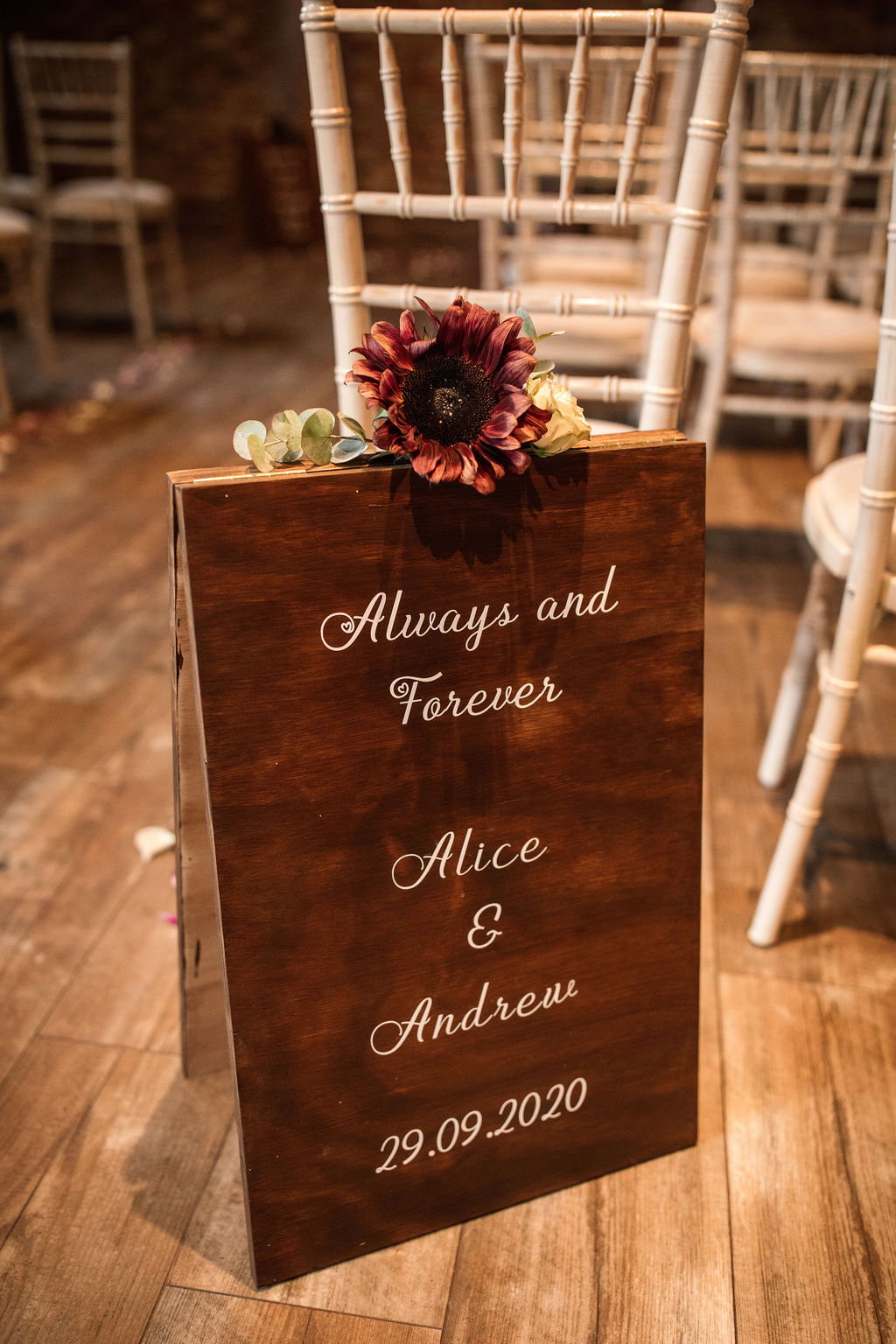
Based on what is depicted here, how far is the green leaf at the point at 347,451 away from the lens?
2.42 feet

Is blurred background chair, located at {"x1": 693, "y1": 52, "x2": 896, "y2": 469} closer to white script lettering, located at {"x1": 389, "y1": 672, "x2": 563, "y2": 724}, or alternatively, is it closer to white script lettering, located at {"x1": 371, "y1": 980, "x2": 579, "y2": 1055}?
white script lettering, located at {"x1": 389, "y1": 672, "x2": 563, "y2": 724}

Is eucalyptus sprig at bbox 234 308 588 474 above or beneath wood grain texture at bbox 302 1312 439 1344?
above

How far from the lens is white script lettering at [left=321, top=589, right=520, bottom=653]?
2.49 feet

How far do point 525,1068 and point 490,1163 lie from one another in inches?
4.2

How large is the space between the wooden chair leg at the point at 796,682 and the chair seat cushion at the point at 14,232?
112 inches

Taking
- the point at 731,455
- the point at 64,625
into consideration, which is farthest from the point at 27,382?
the point at 731,455

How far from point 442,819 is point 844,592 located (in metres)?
0.62

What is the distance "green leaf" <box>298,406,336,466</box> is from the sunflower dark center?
0.06m

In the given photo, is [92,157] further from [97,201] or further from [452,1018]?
[452,1018]

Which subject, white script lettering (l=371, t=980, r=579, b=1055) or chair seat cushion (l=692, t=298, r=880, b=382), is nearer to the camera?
white script lettering (l=371, t=980, r=579, b=1055)

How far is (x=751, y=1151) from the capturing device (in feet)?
3.45

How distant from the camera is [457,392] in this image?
0.73 meters

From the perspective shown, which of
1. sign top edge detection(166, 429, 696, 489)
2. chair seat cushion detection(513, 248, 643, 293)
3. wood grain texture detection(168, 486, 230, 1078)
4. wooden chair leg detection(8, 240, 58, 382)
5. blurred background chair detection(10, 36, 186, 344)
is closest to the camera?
sign top edge detection(166, 429, 696, 489)

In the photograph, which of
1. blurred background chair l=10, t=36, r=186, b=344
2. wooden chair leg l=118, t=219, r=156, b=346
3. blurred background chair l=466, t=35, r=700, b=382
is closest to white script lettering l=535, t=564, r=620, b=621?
blurred background chair l=466, t=35, r=700, b=382
